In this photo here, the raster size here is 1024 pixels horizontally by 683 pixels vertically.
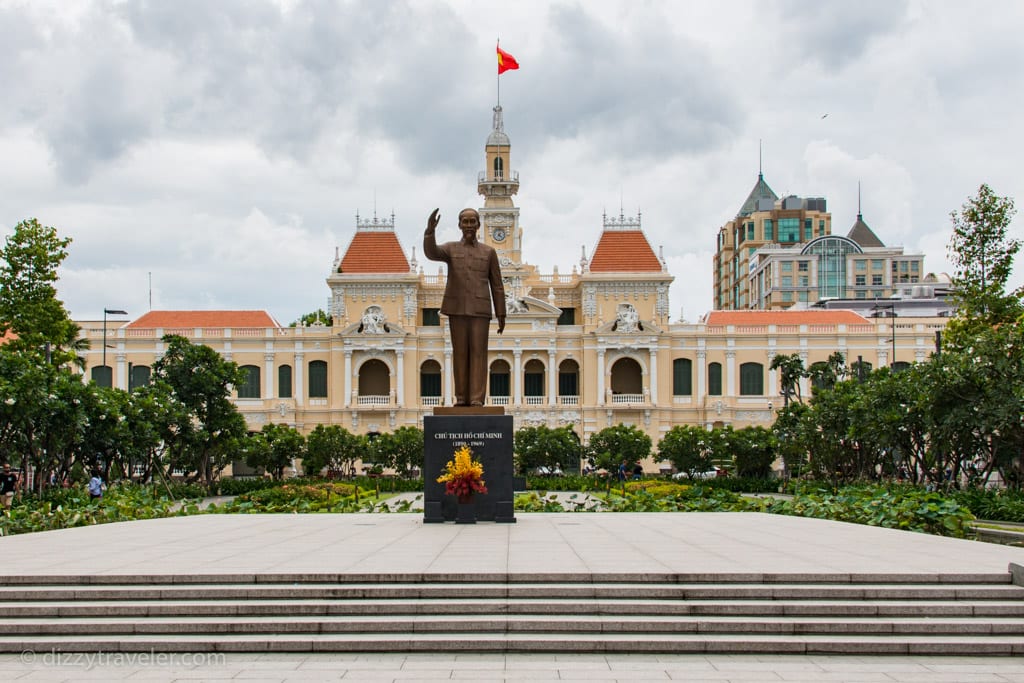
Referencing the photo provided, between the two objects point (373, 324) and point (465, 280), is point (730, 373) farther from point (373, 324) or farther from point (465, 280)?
point (465, 280)

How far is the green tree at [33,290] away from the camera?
3181cm

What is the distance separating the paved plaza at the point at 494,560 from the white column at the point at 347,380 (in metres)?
41.0

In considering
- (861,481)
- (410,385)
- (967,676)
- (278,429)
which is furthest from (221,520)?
(410,385)

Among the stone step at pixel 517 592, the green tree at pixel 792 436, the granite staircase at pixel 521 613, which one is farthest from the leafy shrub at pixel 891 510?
the green tree at pixel 792 436

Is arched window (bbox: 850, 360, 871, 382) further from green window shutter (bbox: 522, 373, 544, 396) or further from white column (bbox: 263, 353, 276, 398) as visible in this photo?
white column (bbox: 263, 353, 276, 398)

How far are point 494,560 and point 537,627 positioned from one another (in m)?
2.18

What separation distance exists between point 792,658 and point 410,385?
52746 millimetres

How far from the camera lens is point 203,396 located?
123 feet

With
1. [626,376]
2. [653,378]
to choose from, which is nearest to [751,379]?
[653,378]

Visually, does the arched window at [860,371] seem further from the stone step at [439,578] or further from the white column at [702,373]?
the stone step at [439,578]

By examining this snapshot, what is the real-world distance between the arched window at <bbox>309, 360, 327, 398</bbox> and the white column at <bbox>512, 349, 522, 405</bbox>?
38.5 feet

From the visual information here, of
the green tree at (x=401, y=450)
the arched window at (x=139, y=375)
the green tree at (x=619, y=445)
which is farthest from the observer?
the arched window at (x=139, y=375)

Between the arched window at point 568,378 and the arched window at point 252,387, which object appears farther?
the arched window at point 568,378

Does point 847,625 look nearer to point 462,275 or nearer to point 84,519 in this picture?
point 462,275
